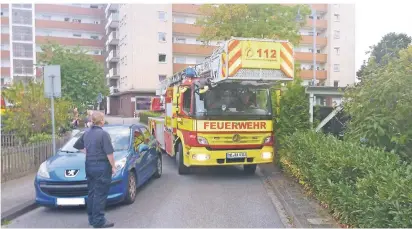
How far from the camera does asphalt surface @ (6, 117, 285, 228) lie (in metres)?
5.27

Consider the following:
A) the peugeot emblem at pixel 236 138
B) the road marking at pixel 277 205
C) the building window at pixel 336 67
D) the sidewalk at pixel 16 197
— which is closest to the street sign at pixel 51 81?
the sidewalk at pixel 16 197

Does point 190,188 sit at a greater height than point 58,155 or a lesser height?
lesser

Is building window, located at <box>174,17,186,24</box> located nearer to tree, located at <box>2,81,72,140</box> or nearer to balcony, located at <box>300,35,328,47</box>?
balcony, located at <box>300,35,328,47</box>

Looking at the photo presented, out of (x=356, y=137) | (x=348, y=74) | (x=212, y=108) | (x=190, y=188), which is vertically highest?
(x=348, y=74)

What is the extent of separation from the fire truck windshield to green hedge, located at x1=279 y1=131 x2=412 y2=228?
166 centimetres

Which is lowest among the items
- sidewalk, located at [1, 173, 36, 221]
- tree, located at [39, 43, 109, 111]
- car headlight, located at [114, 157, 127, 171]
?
sidewalk, located at [1, 173, 36, 221]

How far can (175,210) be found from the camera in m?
5.87

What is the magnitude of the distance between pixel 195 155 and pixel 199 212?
2.29 meters

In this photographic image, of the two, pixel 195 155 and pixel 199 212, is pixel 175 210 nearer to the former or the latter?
pixel 199 212

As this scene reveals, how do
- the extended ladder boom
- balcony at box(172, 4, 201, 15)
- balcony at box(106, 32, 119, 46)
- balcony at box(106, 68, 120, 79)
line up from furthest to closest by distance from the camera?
balcony at box(106, 68, 120, 79), balcony at box(106, 32, 119, 46), balcony at box(172, 4, 201, 15), the extended ladder boom

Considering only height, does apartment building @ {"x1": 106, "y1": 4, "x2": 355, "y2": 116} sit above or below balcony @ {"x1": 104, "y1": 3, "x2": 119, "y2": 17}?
below

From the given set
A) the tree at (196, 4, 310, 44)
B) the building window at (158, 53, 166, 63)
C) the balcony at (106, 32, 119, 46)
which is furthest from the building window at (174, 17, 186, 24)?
the tree at (196, 4, 310, 44)

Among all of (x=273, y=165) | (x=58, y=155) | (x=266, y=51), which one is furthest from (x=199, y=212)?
(x=273, y=165)

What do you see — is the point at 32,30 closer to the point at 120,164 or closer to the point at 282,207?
the point at 120,164
